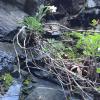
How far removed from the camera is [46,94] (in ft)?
12.4

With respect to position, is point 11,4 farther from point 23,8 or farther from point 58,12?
point 58,12

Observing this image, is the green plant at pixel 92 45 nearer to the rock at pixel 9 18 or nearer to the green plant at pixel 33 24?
the green plant at pixel 33 24

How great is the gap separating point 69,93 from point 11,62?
3.02ft

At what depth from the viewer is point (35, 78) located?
165 inches

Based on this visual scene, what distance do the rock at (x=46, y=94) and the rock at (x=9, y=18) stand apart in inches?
50.3

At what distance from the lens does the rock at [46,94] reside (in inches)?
145

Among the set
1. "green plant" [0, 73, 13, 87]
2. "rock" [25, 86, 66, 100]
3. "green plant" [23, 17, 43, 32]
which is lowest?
"rock" [25, 86, 66, 100]

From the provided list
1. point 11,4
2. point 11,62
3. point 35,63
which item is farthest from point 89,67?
point 11,4

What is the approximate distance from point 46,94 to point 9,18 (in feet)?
6.04

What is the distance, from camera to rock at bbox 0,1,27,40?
189 inches

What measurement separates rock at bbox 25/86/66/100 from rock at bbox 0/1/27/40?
1277 mm

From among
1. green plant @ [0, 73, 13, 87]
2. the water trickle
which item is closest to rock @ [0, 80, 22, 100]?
green plant @ [0, 73, 13, 87]

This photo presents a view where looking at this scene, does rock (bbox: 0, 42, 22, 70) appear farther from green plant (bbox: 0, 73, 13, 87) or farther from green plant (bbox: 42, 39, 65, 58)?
green plant (bbox: 42, 39, 65, 58)

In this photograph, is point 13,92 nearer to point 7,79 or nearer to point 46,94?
point 7,79
